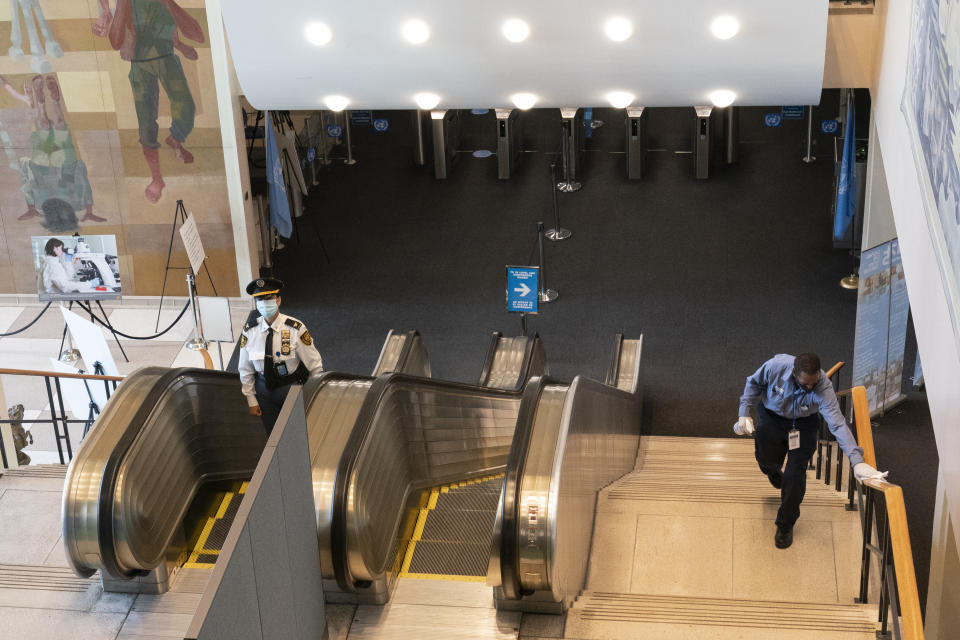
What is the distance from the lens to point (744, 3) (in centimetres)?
929

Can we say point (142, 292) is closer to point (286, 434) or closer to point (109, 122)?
point (109, 122)

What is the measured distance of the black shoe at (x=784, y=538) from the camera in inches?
302

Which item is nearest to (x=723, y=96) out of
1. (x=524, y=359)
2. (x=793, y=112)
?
(x=524, y=359)

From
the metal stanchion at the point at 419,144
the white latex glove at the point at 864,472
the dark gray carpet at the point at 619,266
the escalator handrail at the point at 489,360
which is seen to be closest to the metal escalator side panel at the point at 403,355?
the escalator handrail at the point at 489,360

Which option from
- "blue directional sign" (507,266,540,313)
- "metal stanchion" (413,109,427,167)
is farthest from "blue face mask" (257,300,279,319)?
"metal stanchion" (413,109,427,167)

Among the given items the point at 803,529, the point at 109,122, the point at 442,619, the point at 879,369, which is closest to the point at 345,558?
the point at 442,619

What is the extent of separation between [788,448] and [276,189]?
26.0 ft

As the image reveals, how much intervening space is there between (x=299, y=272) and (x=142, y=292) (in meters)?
1.85

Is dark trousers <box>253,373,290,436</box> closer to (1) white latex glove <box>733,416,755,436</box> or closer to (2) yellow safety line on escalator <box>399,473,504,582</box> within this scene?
(2) yellow safety line on escalator <box>399,473,504,582</box>

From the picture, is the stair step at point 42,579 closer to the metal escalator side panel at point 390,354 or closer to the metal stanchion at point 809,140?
the metal escalator side panel at point 390,354

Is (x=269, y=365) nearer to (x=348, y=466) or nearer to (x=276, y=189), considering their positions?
(x=348, y=466)

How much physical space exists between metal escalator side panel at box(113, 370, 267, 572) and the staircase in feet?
8.01

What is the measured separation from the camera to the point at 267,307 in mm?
7891

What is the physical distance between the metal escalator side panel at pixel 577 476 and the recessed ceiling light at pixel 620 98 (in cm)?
254
